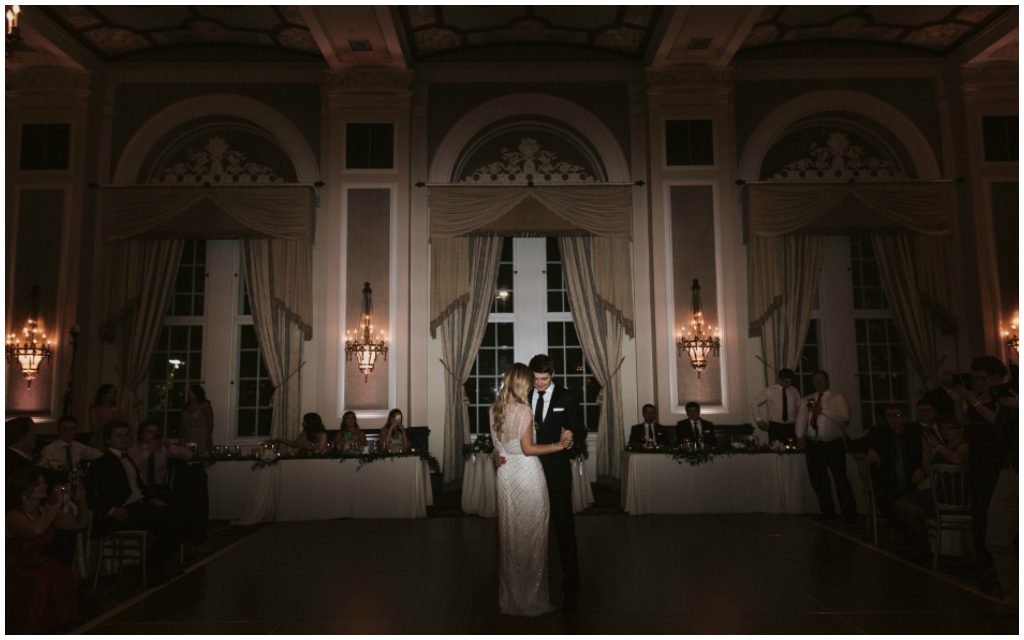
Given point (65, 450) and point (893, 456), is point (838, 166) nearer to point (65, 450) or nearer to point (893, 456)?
point (893, 456)

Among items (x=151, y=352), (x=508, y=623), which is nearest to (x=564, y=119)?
(x=151, y=352)

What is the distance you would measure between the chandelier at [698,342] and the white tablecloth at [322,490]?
3.93 metres

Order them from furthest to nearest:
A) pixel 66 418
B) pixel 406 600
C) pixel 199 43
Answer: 1. pixel 199 43
2. pixel 66 418
3. pixel 406 600

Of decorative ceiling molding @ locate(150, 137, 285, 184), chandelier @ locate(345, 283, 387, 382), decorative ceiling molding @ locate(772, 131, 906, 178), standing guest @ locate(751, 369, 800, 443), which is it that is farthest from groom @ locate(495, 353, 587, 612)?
decorative ceiling molding @ locate(772, 131, 906, 178)

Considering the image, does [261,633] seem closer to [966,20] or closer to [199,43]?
[199,43]

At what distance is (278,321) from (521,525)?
6762mm

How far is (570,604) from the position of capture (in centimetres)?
438

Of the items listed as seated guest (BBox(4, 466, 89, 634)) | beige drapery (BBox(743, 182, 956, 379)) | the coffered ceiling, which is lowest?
seated guest (BBox(4, 466, 89, 634))

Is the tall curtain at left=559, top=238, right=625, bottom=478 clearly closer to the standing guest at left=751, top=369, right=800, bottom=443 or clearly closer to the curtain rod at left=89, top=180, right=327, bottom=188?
the standing guest at left=751, top=369, right=800, bottom=443

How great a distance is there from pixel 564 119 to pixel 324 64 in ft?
11.5

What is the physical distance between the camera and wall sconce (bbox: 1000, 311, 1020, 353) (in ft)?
32.1

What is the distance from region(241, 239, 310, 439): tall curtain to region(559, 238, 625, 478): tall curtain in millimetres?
3674

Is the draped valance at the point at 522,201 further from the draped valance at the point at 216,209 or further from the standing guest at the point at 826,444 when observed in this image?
the standing guest at the point at 826,444

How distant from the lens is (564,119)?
1068 cm
